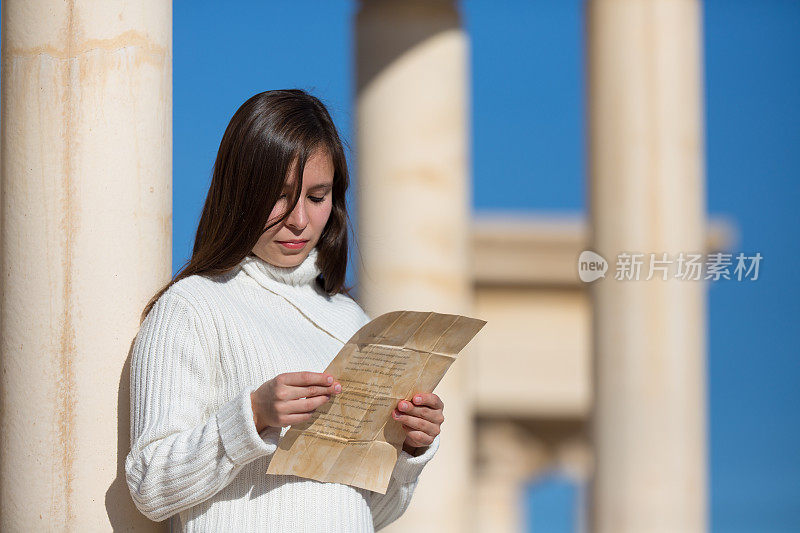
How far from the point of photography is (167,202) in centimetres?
1350

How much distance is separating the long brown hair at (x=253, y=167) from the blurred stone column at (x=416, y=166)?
15.6 meters

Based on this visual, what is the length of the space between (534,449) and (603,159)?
37202mm

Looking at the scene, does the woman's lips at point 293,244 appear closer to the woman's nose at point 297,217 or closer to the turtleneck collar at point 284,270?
the woman's nose at point 297,217

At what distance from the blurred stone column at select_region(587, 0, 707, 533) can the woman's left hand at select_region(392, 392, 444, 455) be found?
658 inches

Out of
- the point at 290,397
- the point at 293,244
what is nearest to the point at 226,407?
the point at 290,397

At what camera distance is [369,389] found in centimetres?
1122

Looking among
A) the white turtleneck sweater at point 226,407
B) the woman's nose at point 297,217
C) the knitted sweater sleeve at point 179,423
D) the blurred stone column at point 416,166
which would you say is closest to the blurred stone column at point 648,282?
the blurred stone column at point 416,166

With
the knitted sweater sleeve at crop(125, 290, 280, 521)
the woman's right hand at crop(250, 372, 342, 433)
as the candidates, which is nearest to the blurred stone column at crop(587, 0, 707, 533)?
the knitted sweater sleeve at crop(125, 290, 280, 521)

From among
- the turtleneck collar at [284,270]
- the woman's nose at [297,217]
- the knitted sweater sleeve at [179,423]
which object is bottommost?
the knitted sweater sleeve at [179,423]

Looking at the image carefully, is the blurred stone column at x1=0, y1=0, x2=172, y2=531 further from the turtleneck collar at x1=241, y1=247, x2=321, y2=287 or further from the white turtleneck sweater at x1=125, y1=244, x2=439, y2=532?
the turtleneck collar at x1=241, y1=247, x2=321, y2=287

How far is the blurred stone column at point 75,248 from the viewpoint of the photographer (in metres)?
12.5

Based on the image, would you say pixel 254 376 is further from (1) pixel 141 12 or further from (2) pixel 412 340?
(1) pixel 141 12

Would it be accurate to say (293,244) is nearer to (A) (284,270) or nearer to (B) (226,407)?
(A) (284,270)

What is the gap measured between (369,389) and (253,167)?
2.47 metres
